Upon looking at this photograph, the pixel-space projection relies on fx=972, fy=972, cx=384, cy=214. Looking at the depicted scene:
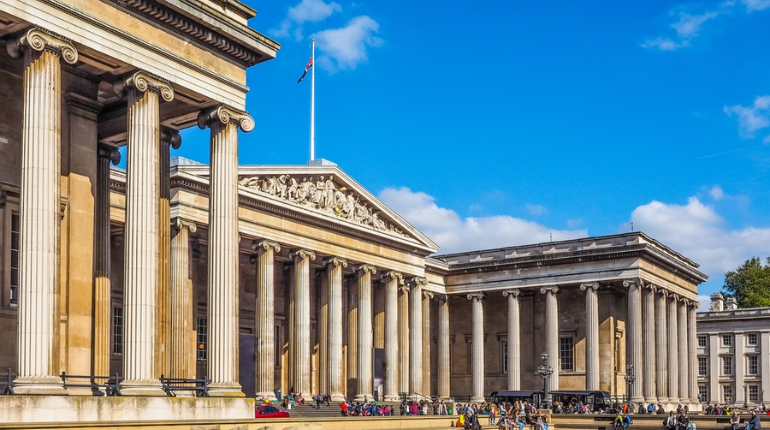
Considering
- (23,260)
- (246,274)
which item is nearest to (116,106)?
(23,260)

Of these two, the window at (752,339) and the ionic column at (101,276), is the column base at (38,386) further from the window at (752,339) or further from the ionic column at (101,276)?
the window at (752,339)

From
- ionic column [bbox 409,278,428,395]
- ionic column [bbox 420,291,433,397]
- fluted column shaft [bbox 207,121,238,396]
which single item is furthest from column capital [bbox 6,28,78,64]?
ionic column [bbox 420,291,433,397]

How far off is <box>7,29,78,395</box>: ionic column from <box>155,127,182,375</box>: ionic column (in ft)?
10.8

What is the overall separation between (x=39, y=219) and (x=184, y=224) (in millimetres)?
24780

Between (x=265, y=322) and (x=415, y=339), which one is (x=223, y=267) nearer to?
(x=265, y=322)

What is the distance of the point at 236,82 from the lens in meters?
27.3

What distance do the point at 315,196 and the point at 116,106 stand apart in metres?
29.2

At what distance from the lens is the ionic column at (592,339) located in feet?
216

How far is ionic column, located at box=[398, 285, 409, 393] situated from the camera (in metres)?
63.6

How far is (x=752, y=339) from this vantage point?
95.8m

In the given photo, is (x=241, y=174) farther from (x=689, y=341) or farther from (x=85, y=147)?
(x=689, y=341)

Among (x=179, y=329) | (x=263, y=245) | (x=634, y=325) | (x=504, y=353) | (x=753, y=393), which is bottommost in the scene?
(x=753, y=393)

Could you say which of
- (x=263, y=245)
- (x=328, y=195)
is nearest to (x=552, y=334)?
(x=328, y=195)

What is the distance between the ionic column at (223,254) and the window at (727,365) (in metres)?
81.4
